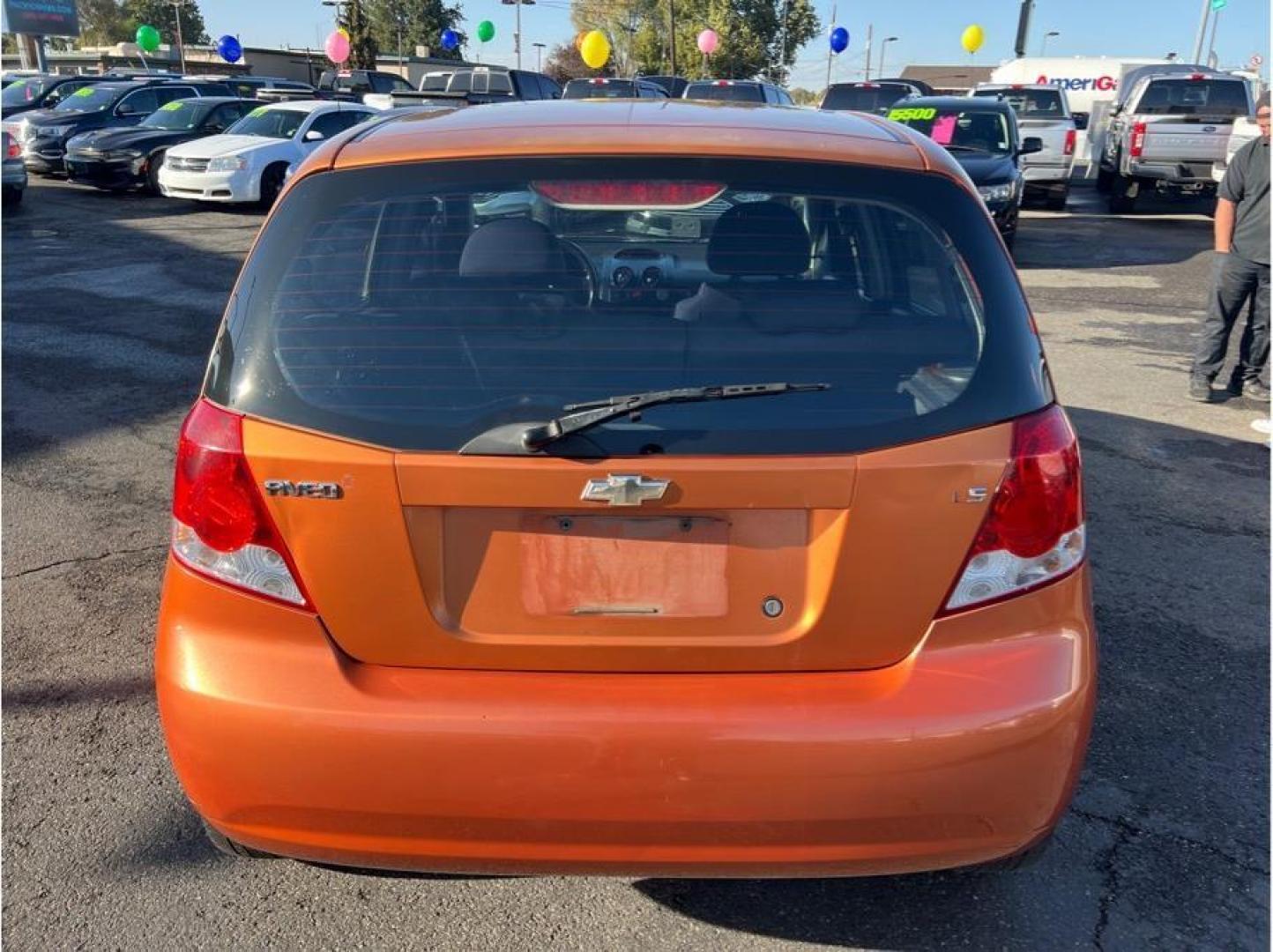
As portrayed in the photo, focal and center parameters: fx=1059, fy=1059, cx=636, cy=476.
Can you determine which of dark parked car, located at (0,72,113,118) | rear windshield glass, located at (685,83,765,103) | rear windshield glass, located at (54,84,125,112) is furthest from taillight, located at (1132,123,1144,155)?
dark parked car, located at (0,72,113,118)

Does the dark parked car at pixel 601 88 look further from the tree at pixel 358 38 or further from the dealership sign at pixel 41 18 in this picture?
the tree at pixel 358 38

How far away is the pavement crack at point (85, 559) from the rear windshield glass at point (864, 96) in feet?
52.9

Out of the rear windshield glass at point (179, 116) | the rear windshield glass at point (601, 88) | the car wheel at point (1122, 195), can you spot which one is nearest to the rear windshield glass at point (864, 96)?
the car wheel at point (1122, 195)

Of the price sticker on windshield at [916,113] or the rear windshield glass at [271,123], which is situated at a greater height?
the price sticker on windshield at [916,113]

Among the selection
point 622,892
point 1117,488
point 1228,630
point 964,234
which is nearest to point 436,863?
point 622,892

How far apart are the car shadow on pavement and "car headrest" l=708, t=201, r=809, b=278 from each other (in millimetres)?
1056

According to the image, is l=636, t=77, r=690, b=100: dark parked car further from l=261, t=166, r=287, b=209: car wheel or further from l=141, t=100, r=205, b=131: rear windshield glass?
l=261, t=166, r=287, b=209: car wheel

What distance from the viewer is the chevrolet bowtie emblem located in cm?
196

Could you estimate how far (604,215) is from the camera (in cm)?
244

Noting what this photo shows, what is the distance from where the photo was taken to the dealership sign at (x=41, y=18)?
40.3 meters

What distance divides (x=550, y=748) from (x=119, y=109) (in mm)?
22740

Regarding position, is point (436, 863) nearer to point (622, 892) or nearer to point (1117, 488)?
point (622, 892)

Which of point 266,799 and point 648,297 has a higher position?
point 648,297

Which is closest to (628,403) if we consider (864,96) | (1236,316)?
(1236,316)
